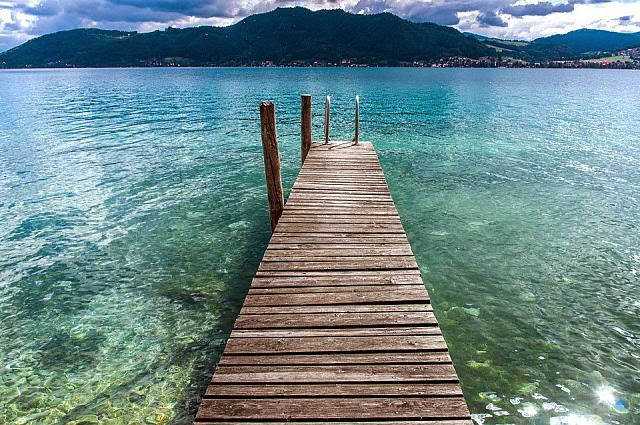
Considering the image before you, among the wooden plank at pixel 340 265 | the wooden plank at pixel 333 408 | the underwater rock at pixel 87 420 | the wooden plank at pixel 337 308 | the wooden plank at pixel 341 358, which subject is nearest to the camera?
the wooden plank at pixel 333 408

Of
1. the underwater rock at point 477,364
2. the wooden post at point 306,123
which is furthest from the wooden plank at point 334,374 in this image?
the wooden post at point 306,123

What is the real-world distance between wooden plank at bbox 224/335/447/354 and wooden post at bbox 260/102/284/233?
5.74 meters

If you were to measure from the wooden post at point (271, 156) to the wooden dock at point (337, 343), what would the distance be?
250cm

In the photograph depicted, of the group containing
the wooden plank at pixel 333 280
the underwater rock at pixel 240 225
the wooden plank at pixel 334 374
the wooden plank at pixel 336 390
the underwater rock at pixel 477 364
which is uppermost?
the wooden plank at pixel 336 390

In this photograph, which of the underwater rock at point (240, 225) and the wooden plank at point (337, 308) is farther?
the underwater rock at point (240, 225)

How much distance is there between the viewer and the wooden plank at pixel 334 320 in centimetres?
470

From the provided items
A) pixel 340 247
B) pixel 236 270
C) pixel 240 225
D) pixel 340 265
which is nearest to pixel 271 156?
pixel 236 270

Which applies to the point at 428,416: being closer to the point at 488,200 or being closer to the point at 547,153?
the point at 488,200

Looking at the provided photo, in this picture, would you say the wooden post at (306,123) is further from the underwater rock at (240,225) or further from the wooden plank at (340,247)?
the wooden plank at (340,247)

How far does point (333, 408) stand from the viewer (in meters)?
3.49

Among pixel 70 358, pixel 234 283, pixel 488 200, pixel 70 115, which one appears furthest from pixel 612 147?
pixel 70 115

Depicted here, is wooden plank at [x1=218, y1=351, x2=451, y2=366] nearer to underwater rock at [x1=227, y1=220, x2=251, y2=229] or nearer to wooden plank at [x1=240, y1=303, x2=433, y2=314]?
wooden plank at [x1=240, y1=303, x2=433, y2=314]

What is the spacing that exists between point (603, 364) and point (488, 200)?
27.2 ft

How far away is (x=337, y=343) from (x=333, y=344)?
46mm
